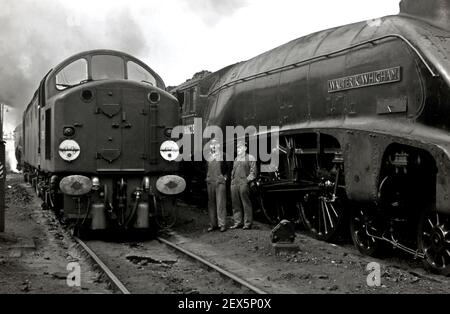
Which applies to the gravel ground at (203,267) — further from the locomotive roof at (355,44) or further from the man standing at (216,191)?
the locomotive roof at (355,44)

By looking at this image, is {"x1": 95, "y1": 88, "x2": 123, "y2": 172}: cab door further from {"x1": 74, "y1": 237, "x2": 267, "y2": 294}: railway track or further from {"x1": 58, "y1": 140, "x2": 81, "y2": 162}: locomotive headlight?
{"x1": 74, "y1": 237, "x2": 267, "y2": 294}: railway track

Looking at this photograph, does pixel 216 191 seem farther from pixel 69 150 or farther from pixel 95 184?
pixel 69 150

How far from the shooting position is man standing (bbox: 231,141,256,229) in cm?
1027

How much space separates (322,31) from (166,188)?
372cm

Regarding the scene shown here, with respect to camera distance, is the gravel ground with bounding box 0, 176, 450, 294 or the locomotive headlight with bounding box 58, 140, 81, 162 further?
the locomotive headlight with bounding box 58, 140, 81, 162

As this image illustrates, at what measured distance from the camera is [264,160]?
35.0ft

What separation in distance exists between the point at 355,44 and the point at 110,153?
4280mm

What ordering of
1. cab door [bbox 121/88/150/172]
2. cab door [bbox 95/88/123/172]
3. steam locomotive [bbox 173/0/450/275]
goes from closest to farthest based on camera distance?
steam locomotive [bbox 173/0/450/275]
cab door [bbox 95/88/123/172]
cab door [bbox 121/88/150/172]

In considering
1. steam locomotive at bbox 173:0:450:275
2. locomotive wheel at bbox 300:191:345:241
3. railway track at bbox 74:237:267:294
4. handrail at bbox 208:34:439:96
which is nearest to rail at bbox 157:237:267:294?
railway track at bbox 74:237:267:294

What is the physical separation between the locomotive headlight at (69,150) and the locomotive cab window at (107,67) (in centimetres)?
152

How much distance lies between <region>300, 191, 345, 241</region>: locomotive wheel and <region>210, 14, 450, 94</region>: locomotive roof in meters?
2.18

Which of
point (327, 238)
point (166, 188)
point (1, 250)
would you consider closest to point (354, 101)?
point (327, 238)

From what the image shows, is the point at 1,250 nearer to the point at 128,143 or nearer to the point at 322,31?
the point at 128,143

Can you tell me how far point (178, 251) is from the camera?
27.9 ft
